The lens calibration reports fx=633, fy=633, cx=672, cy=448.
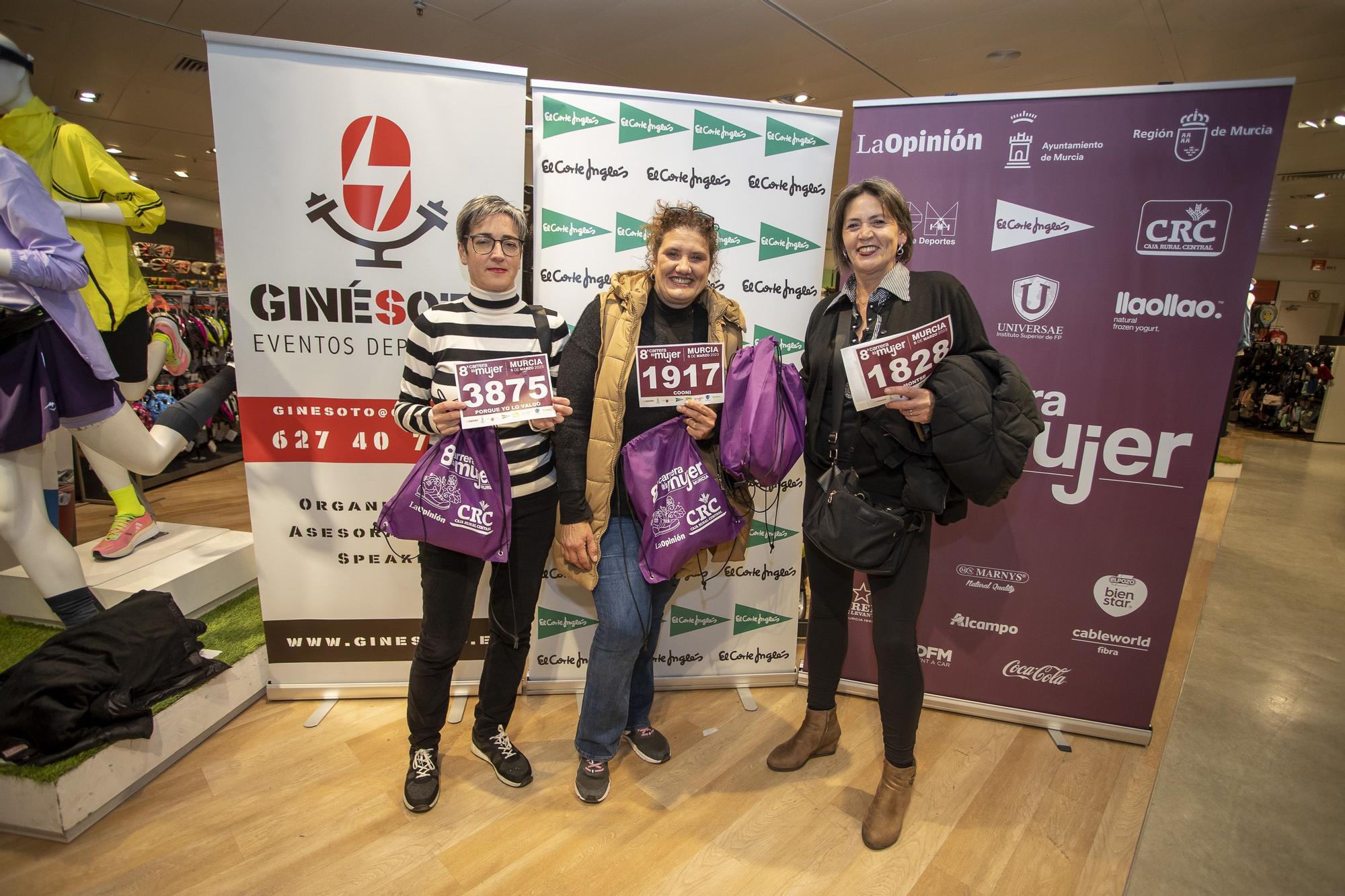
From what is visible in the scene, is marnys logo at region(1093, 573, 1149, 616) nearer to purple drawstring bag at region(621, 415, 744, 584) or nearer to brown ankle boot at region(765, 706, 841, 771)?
brown ankle boot at region(765, 706, 841, 771)

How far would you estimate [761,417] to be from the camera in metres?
1.72

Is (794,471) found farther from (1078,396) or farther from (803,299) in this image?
(1078,396)

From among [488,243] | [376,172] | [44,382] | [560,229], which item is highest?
[376,172]

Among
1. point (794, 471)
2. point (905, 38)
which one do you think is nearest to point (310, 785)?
point (794, 471)

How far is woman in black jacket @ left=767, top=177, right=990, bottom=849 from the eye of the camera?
1.71 m

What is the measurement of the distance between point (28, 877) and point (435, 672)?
3.68ft

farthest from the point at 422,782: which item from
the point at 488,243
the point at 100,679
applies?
the point at 488,243

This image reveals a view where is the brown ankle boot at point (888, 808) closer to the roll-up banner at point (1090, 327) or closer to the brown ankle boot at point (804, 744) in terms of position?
the brown ankle boot at point (804, 744)

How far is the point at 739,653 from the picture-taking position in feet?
8.86

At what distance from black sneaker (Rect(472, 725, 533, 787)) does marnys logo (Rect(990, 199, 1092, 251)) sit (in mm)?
2385

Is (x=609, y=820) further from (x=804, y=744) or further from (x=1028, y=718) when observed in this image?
(x=1028, y=718)

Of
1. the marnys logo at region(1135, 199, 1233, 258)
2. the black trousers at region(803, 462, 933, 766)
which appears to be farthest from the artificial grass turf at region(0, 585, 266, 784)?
the marnys logo at region(1135, 199, 1233, 258)

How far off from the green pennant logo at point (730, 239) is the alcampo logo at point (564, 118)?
0.56 metres

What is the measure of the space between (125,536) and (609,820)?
8.59 feet
